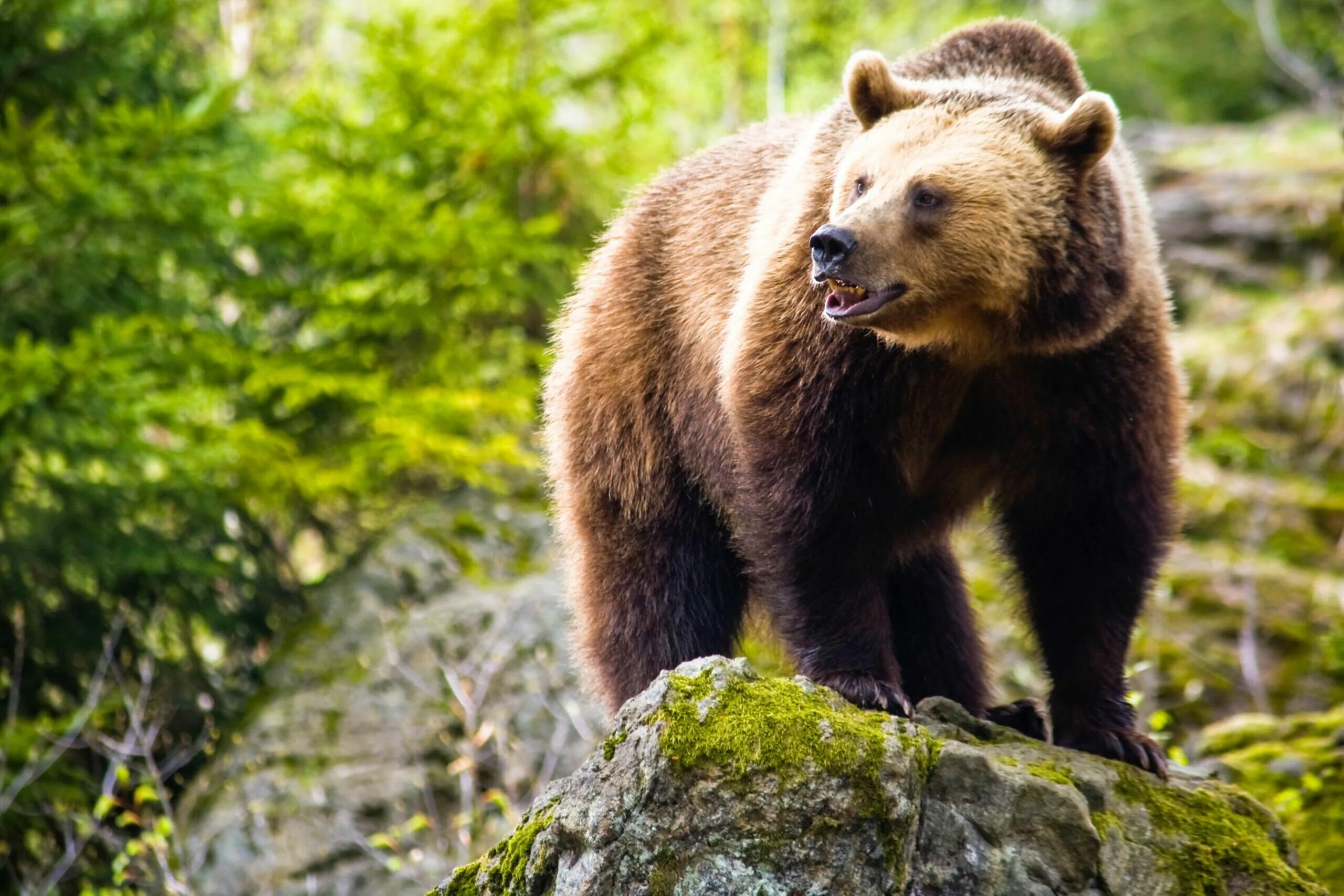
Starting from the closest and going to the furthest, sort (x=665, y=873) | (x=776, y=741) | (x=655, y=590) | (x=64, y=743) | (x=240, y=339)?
(x=665, y=873) → (x=776, y=741) → (x=655, y=590) → (x=64, y=743) → (x=240, y=339)

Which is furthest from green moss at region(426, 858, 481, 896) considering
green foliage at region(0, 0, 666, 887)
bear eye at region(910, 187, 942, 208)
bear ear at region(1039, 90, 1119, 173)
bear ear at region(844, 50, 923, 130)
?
green foliage at region(0, 0, 666, 887)

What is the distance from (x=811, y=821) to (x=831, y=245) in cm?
160

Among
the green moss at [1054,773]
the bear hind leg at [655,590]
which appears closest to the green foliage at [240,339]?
the bear hind leg at [655,590]

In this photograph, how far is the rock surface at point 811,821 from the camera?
3.16m

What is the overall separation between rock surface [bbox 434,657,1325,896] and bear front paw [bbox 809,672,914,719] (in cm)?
39

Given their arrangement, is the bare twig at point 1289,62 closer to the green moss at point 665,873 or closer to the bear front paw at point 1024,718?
the bear front paw at point 1024,718

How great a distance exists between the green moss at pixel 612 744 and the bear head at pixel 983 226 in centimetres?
135

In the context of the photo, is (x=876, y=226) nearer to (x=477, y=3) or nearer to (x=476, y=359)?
(x=476, y=359)

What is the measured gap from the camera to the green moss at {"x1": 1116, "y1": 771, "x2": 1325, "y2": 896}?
11.9ft

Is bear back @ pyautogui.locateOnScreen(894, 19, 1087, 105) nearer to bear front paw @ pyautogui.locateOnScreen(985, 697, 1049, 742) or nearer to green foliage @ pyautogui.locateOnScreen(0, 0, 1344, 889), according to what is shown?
bear front paw @ pyautogui.locateOnScreen(985, 697, 1049, 742)

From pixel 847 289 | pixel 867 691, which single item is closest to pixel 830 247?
pixel 847 289

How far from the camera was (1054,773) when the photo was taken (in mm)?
3707

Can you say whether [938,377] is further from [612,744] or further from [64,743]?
[64,743]

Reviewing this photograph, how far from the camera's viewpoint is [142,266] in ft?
28.0
